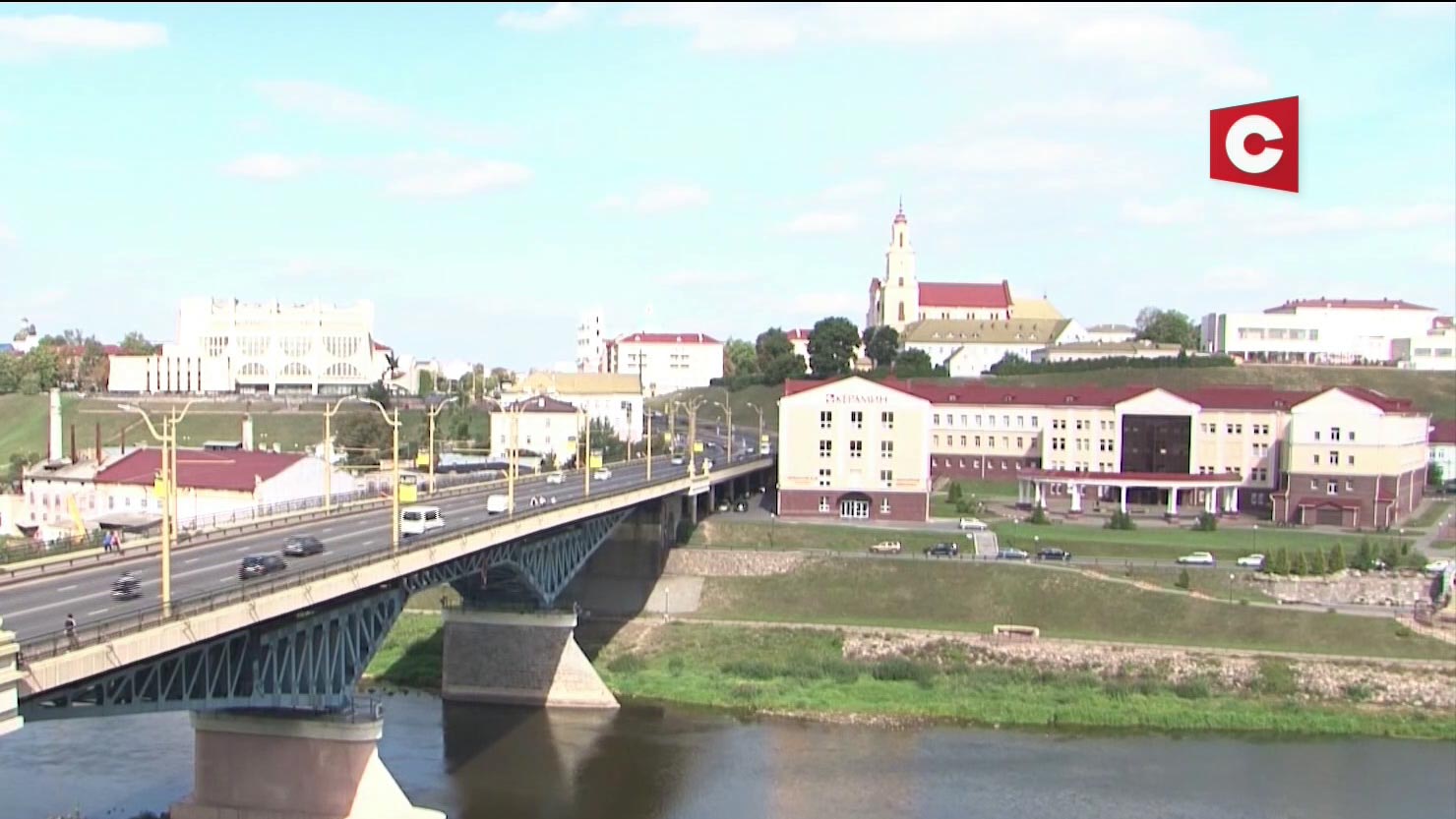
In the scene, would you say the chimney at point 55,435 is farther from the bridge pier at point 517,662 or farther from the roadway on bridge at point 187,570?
the bridge pier at point 517,662

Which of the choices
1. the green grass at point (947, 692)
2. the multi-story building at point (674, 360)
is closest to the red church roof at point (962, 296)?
the multi-story building at point (674, 360)

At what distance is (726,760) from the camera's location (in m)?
43.9

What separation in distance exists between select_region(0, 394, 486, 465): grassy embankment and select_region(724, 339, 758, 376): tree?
4296cm

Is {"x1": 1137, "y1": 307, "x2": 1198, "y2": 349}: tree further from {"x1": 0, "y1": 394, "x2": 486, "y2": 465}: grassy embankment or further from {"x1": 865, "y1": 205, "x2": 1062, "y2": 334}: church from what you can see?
{"x1": 0, "y1": 394, "x2": 486, "y2": 465}: grassy embankment

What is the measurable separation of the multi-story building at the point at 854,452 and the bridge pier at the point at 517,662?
24.9 m

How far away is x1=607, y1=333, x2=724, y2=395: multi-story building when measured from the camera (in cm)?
16850

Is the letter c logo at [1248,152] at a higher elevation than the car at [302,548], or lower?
higher

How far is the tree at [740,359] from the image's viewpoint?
519ft

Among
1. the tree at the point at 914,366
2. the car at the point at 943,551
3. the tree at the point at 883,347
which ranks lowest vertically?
the car at the point at 943,551

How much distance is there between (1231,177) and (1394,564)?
53.7 m

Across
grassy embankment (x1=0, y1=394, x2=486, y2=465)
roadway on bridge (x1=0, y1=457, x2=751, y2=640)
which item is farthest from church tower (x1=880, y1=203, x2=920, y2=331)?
roadway on bridge (x1=0, y1=457, x2=751, y2=640)

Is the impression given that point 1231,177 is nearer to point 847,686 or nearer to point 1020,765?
point 1020,765

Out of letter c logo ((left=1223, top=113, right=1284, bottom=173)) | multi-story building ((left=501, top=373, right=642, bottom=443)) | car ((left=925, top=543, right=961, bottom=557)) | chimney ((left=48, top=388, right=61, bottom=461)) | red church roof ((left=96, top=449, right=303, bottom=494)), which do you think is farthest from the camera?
multi-story building ((left=501, top=373, right=642, bottom=443))

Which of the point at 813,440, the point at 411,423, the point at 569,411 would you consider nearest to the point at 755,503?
the point at 813,440
